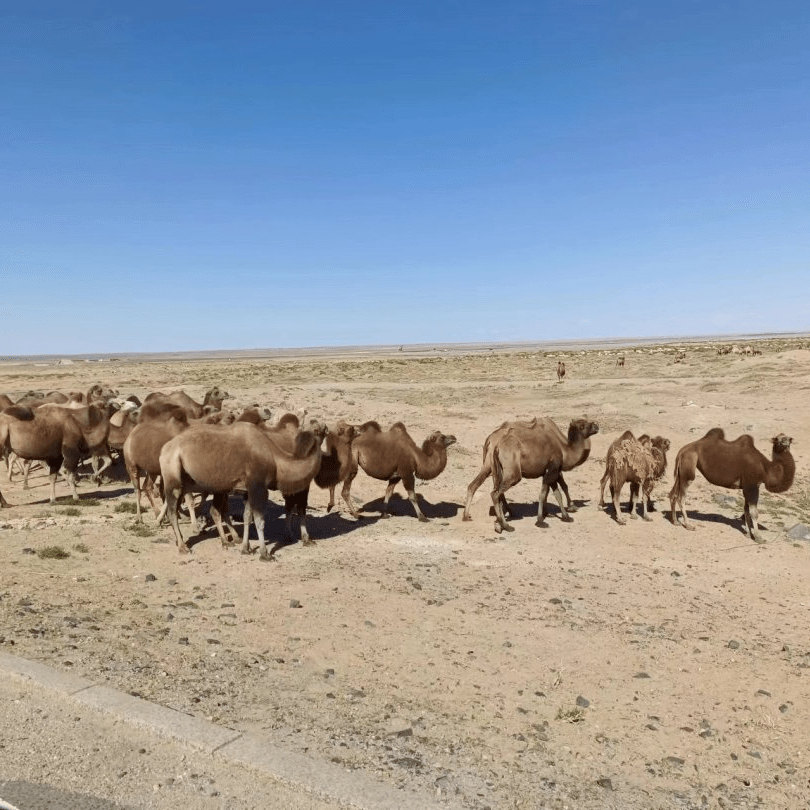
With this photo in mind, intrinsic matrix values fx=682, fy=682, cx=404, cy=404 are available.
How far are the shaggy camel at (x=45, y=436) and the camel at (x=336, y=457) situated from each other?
600 cm

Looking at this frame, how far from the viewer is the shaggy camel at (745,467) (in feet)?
43.5

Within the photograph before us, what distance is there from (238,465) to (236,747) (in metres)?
5.87

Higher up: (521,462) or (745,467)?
(521,462)

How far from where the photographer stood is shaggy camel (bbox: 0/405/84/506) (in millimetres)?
14359

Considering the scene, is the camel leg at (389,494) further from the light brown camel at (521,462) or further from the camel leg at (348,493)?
the light brown camel at (521,462)

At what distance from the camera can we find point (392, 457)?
13.4 metres

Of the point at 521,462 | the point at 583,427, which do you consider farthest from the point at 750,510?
the point at 521,462

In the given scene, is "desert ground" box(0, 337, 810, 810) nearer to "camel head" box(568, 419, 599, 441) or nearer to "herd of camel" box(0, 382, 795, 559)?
"herd of camel" box(0, 382, 795, 559)

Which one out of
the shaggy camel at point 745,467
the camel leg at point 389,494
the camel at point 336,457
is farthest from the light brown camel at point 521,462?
the camel at point 336,457

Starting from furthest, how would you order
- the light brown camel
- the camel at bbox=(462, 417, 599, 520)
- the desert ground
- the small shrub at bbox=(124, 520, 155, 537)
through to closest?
the camel at bbox=(462, 417, 599, 520) → the light brown camel → the small shrub at bbox=(124, 520, 155, 537) → the desert ground

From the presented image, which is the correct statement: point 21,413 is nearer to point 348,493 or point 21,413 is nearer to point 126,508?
point 126,508

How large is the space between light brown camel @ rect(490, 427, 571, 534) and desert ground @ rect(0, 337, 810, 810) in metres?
0.61

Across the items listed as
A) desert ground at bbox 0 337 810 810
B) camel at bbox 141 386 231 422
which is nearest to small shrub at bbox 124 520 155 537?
desert ground at bbox 0 337 810 810

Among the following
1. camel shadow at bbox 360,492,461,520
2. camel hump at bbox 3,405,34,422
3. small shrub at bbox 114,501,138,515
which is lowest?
camel shadow at bbox 360,492,461,520
